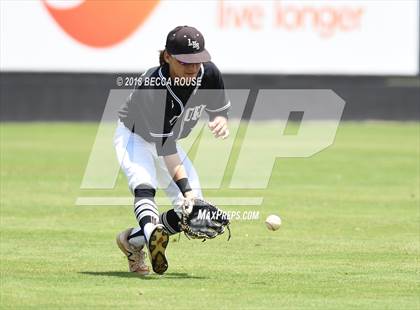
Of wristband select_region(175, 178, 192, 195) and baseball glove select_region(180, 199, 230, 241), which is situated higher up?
wristband select_region(175, 178, 192, 195)

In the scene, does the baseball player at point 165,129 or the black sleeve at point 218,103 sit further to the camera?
the black sleeve at point 218,103

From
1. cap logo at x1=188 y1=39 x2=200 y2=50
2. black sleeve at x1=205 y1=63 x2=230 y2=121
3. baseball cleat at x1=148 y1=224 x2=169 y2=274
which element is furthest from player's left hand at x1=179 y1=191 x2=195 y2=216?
cap logo at x1=188 y1=39 x2=200 y2=50

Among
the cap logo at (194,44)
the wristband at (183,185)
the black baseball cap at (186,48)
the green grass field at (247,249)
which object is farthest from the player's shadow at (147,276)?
the cap logo at (194,44)

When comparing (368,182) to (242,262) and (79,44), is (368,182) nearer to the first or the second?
(242,262)

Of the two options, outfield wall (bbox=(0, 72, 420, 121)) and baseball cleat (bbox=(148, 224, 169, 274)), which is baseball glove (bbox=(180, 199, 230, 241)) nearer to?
baseball cleat (bbox=(148, 224, 169, 274))

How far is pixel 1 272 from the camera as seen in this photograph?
11430 millimetres

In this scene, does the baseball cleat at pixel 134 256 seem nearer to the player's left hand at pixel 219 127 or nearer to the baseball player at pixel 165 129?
the baseball player at pixel 165 129

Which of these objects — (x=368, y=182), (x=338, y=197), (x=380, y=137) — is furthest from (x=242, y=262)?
(x=380, y=137)

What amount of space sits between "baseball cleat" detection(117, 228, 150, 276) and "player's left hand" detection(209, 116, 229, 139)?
138 centimetres

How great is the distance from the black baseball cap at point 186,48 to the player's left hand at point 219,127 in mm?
752

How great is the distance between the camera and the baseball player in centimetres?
1109

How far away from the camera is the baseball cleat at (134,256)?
11602 mm

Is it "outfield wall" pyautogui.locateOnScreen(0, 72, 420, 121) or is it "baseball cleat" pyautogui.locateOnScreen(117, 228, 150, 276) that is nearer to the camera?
"baseball cleat" pyautogui.locateOnScreen(117, 228, 150, 276)

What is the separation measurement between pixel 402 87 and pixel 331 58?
2.71 m
